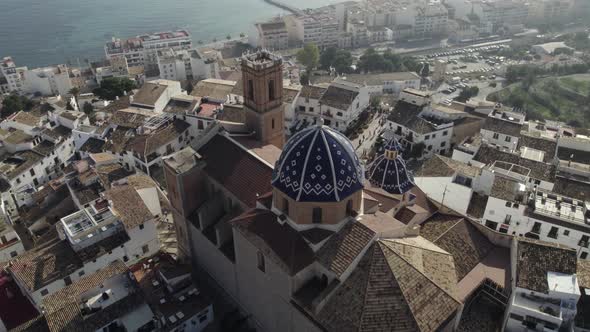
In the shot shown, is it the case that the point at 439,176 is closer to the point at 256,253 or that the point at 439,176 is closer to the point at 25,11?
the point at 256,253

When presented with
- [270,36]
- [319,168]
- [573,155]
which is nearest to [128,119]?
[319,168]

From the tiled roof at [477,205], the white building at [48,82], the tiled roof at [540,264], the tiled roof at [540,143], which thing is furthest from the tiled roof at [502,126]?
the white building at [48,82]

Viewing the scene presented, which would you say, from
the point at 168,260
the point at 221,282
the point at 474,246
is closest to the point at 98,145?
the point at 168,260

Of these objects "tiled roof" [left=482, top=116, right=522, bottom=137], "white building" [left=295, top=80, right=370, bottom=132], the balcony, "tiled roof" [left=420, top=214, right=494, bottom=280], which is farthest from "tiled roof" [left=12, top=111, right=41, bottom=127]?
the balcony

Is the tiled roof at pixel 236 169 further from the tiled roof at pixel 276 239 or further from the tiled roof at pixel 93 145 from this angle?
the tiled roof at pixel 93 145

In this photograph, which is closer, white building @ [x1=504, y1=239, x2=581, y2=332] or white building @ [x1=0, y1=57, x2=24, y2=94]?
white building @ [x1=504, y1=239, x2=581, y2=332]

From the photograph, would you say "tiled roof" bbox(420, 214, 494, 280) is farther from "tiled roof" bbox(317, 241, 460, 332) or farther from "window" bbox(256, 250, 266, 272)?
"window" bbox(256, 250, 266, 272)
